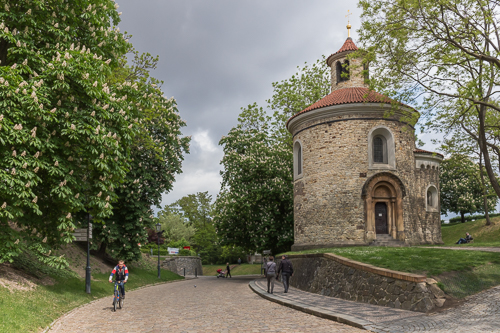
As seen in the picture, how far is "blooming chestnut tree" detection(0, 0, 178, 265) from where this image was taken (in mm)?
10231

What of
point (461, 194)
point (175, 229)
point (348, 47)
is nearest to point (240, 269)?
point (175, 229)

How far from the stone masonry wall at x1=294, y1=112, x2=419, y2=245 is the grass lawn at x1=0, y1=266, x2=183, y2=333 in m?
11.6

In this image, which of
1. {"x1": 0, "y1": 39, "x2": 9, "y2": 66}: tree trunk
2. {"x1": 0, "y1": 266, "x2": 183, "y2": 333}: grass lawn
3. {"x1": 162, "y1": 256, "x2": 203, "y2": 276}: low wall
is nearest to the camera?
{"x1": 0, "y1": 266, "x2": 183, "y2": 333}: grass lawn

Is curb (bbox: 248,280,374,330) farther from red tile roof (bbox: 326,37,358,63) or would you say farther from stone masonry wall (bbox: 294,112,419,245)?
red tile roof (bbox: 326,37,358,63)

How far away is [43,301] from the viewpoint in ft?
37.1

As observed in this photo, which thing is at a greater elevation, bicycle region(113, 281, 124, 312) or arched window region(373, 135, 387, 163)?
arched window region(373, 135, 387, 163)

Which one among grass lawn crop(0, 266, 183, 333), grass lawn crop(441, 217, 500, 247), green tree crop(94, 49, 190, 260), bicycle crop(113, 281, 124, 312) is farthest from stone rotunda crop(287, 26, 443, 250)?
grass lawn crop(441, 217, 500, 247)

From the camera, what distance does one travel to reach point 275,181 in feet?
93.0

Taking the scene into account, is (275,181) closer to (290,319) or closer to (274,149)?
(274,149)

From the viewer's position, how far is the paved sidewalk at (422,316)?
7629 mm

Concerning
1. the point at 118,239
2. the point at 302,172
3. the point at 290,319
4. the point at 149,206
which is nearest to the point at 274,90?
the point at 302,172

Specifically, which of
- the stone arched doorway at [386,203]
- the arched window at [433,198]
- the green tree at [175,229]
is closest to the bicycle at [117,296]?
the stone arched doorway at [386,203]

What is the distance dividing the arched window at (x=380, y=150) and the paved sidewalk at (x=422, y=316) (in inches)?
494

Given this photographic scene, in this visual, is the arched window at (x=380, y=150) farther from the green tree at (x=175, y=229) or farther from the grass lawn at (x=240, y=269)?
the green tree at (x=175, y=229)
